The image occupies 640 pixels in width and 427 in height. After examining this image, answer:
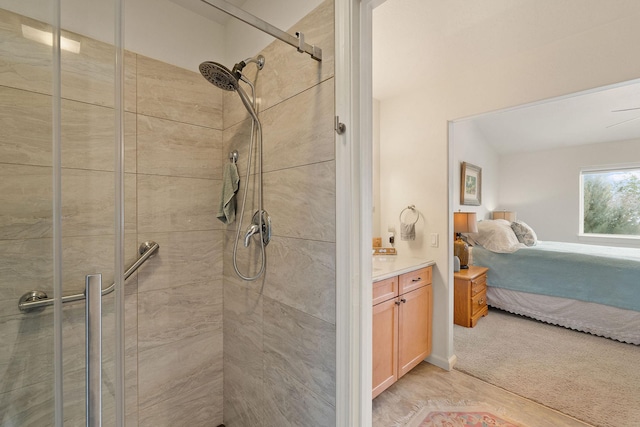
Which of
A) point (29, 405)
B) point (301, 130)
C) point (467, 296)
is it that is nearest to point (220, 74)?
point (301, 130)

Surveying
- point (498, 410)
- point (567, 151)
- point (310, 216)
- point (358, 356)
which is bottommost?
point (498, 410)

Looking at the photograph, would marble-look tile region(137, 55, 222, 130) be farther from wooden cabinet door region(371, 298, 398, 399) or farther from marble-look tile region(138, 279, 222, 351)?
wooden cabinet door region(371, 298, 398, 399)

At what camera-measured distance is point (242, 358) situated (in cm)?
152

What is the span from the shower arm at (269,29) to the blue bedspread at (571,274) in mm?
3502

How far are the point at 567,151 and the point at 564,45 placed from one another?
419cm

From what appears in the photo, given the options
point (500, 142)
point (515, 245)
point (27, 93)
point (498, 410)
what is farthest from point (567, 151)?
point (27, 93)

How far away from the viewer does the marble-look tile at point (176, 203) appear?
1417 millimetres

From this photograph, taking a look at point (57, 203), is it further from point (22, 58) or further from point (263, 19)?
point (263, 19)

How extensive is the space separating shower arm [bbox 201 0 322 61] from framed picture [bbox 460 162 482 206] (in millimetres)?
3554

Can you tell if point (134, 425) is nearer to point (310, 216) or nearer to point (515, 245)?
point (310, 216)

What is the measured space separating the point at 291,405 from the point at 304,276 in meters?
0.60

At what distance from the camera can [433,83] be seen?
94.3 inches

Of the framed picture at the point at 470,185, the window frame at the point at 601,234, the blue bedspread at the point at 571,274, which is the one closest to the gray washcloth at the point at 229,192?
the blue bedspread at the point at 571,274

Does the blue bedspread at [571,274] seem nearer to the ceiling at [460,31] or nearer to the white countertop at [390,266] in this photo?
the white countertop at [390,266]
